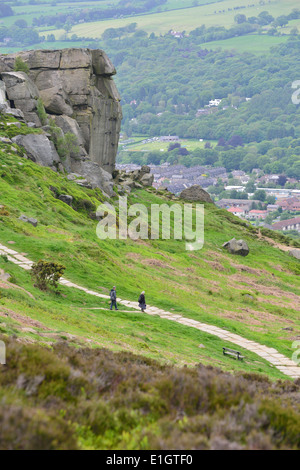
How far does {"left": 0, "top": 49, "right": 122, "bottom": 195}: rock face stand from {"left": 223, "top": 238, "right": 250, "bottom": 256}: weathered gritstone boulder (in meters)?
17.4

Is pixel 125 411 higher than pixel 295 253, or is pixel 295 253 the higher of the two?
pixel 125 411

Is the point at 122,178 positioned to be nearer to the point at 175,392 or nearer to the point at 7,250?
the point at 7,250

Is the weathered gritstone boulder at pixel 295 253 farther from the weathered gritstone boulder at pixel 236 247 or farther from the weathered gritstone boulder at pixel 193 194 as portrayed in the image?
the weathered gritstone boulder at pixel 193 194

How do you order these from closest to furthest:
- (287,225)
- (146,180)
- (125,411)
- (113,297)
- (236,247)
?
(125,411)
(113,297)
(236,247)
(146,180)
(287,225)

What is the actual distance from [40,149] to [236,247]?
2353 cm

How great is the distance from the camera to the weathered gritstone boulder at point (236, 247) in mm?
63344

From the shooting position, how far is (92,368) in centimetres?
1251

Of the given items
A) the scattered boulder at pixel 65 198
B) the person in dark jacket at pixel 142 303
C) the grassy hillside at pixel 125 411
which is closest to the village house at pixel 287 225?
the scattered boulder at pixel 65 198

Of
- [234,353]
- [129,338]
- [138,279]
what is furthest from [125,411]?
[138,279]

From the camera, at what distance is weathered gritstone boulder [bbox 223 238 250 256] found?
6334 cm

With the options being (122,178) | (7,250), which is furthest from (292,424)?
(122,178)

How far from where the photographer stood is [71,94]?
7069 centimetres

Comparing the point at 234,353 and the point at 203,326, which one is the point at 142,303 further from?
the point at 234,353

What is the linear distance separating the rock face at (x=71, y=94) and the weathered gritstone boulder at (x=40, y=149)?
3713 millimetres
